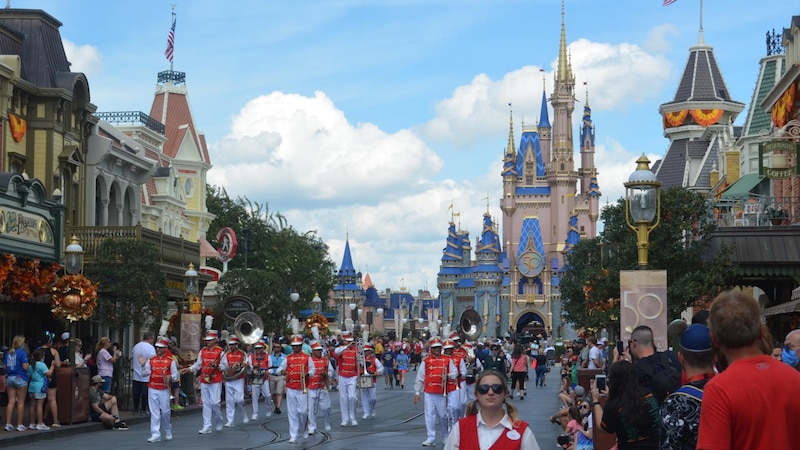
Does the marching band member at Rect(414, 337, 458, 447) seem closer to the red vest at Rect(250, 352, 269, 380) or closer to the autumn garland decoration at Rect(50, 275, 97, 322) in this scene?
the red vest at Rect(250, 352, 269, 380)

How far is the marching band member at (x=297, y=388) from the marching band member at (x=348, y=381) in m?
2.87

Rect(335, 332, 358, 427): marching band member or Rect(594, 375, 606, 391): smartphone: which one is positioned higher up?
Rect(594, 375, 606, 391): smartphone

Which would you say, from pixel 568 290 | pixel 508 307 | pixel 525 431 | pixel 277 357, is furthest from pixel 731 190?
pixel 508 307

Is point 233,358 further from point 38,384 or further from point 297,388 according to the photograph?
point 38,384

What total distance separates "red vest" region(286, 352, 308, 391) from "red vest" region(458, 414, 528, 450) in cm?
1485

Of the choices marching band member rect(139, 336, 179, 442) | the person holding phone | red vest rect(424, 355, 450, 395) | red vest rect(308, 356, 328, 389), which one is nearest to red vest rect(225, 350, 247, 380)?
red vest rect(308, 356, 328, 389)

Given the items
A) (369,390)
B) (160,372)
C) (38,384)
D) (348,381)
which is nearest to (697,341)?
(160,372)

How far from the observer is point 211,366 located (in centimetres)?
2322

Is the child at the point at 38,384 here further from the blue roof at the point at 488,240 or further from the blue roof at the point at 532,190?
the blue roof at the point at 532,190

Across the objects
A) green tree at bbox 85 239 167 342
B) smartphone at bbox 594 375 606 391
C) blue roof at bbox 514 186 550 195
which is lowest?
smartphone at bbox 594 375 606 391

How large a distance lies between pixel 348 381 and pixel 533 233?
122 meters

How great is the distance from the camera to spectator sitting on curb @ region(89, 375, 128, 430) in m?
23.7

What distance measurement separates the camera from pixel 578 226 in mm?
145750

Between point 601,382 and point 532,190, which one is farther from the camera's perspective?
point 532,190
